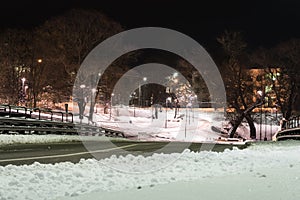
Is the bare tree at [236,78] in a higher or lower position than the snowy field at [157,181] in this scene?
higher

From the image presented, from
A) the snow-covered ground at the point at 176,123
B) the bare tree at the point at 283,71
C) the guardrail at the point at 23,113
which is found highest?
the bare tree at the point at 283,71

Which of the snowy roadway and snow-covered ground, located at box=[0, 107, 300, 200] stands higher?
snow-covered ground, located at box=[0, 107, 300, 200]

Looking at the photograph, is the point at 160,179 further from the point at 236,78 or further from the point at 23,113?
the point at 236,78

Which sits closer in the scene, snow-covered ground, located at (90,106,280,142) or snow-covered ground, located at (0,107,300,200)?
snow-covered ground, located at (0,107,300,200)

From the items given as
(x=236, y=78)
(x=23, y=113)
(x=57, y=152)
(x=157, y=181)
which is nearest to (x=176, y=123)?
(x=236, y=78)

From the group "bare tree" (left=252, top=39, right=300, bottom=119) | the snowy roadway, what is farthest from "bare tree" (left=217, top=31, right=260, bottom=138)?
the snowy roadway

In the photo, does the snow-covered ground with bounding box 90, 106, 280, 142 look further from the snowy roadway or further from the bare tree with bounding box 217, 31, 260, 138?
the snowy roadway

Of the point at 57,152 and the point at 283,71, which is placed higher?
the point at 283,71

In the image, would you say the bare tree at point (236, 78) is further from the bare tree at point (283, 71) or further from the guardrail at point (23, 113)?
the guardrail at point (23, 113)

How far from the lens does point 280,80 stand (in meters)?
58.0

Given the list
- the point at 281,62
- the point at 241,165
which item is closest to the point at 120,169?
the point at 241,165

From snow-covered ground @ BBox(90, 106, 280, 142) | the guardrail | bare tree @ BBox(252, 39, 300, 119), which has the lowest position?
snow-covered ground @ BBox(90, 106, 280, 142)

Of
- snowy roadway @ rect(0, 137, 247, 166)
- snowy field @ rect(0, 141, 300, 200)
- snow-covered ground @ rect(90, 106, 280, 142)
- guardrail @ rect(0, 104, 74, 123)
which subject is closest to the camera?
snowy field @ rect(0, 141, 300, 200)

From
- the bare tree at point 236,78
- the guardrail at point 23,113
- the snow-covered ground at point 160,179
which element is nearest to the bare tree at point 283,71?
the bare tree at point 236,78
